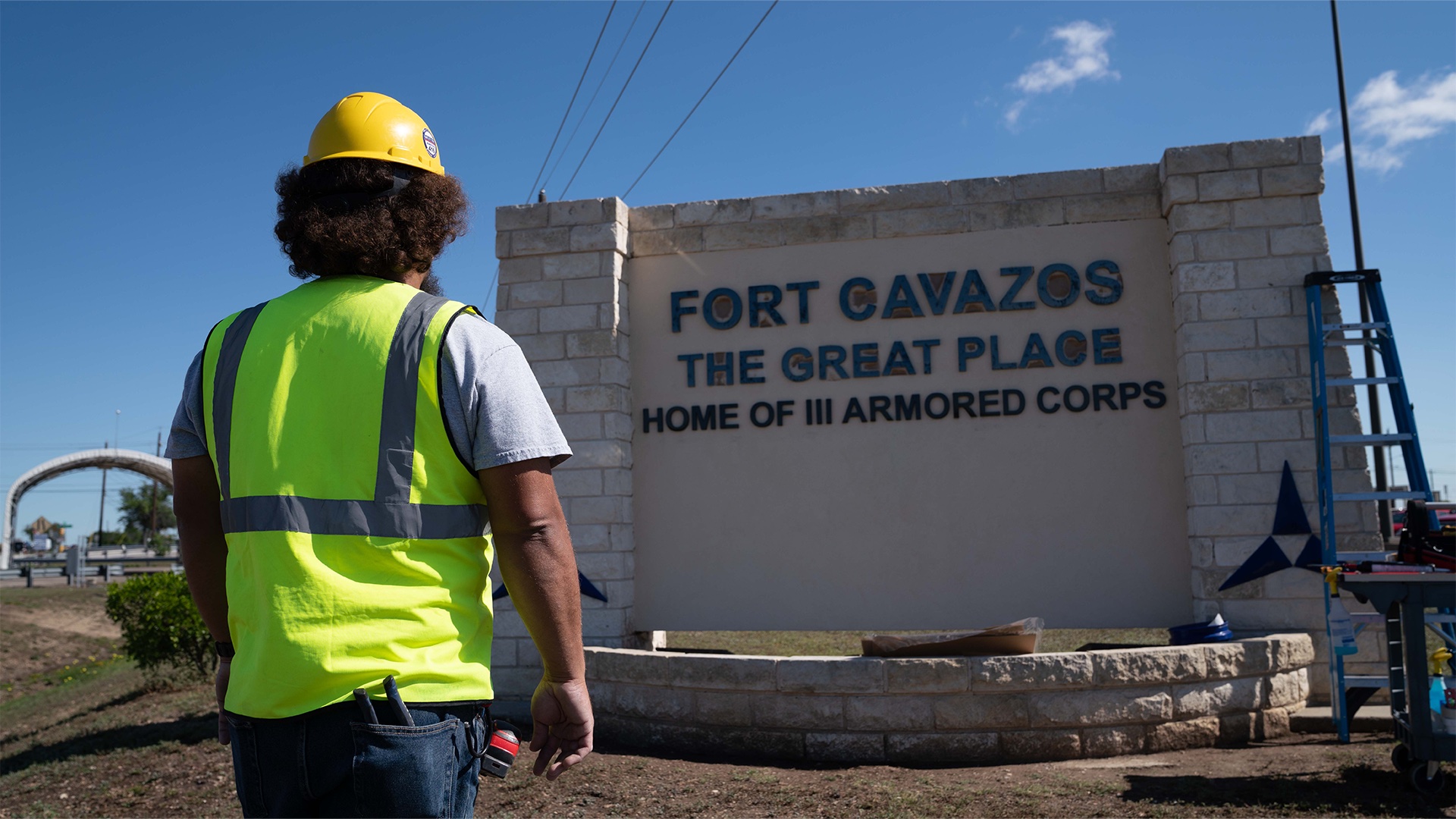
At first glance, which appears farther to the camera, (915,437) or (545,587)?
(915,437)

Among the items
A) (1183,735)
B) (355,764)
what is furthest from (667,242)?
(355,764)

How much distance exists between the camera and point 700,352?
825cm

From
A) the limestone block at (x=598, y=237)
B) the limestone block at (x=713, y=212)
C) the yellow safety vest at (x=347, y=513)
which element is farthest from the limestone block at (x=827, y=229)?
the yellow safety vest at (x=347, y=513)

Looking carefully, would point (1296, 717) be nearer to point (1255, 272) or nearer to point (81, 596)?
point (1255, 272)

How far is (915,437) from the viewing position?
7809 millimetres

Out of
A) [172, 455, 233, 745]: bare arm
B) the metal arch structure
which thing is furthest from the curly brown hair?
the metal arch structure

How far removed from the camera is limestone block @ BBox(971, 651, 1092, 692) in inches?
243

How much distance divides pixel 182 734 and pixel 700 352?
5007mm

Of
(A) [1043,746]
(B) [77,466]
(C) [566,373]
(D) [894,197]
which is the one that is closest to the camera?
(A) [1043,746]

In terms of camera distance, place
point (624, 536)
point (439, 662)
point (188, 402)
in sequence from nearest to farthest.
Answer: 1. point (439, 662)
2. point (188, 402)
3. point (624, 536)

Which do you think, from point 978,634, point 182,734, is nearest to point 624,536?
point 978,634

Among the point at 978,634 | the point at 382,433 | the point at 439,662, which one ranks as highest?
the point at 382,433

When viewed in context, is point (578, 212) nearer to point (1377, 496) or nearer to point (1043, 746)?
point (1043, 746)

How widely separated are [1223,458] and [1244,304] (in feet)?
3.80
